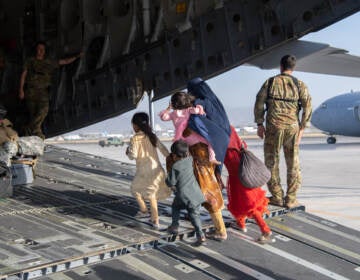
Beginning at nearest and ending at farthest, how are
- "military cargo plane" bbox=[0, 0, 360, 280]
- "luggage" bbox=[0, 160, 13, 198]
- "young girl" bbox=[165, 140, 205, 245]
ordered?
Answer: "military cargo plane" bbox=[0, 0, 360, 280]
"young girl" bbox=[165, 140, 205, 245]
"luggage" bbox=[0, 160, 13, 198]

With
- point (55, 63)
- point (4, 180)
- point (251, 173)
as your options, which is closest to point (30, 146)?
point (4, 180)

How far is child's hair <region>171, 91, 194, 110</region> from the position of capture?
13.2 feet

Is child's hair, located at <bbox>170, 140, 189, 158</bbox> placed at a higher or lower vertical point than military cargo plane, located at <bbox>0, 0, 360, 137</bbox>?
lower

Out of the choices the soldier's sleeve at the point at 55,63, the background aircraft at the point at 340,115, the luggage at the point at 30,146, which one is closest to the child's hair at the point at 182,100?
the luggage at the point at 30,146

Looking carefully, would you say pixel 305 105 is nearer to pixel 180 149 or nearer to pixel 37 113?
pixel 180 149

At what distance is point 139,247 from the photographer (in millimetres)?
3723

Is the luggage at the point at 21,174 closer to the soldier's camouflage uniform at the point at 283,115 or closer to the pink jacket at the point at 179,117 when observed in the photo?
the pink jacket at the point at 179,117

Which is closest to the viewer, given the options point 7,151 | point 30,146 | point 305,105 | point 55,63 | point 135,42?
point 305,105

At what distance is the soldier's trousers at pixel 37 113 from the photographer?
7.10 m

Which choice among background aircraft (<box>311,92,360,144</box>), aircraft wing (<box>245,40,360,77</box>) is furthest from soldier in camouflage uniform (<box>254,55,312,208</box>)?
background aircraft (<box>311,92,360,144</box>)

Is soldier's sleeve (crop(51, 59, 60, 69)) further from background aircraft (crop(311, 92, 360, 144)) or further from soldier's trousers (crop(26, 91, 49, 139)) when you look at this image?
background aircraft (crop(311, 92, 360, 144))

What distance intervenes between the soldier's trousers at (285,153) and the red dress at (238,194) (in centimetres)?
77

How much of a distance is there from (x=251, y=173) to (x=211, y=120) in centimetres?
63

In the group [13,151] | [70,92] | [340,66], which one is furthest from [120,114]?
[340,66]
